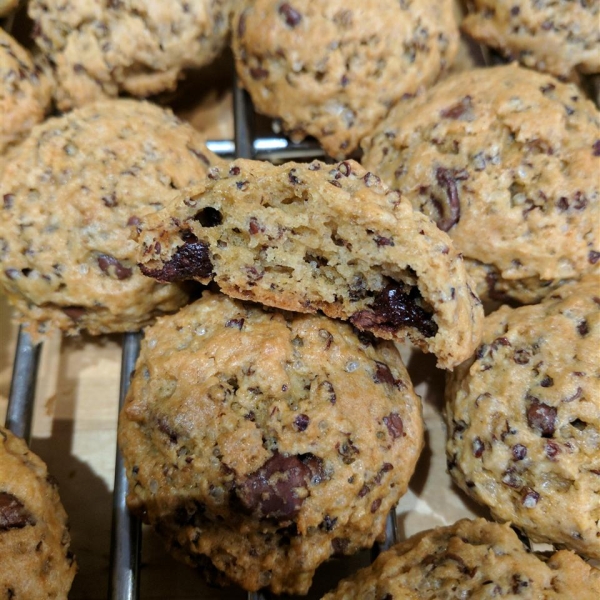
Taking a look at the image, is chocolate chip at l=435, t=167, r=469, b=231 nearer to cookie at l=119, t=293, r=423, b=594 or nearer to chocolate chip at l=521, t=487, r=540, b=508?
cookie at l=119, t=293, r=423, b=594

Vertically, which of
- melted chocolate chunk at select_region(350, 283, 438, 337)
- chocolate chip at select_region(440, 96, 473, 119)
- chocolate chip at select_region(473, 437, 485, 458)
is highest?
chocolate chip at select_region(440, 96, 473, 119)

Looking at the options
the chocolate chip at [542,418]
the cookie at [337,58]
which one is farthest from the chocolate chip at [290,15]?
the chocolate chip at [542,418]

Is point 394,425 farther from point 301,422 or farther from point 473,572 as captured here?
point 473,572

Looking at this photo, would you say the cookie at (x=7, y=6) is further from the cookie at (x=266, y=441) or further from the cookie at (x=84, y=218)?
the cookie at (x=266, y=441)

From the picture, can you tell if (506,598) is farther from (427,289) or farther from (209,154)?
(209,154)

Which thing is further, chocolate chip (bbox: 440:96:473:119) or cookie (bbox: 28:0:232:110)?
cookie (bbox: 28:0:232:110)

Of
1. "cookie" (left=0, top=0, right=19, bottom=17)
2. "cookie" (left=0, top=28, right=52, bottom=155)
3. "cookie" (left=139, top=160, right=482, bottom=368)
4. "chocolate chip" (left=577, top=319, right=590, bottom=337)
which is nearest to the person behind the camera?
"cookie" (left=139, top=160, right=482, bottom=368)

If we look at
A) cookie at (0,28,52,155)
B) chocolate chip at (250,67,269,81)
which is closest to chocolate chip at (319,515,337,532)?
chocolate chip at (250,67,269,81)

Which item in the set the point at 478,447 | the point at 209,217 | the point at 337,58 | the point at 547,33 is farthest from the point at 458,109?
the point at 478,447
